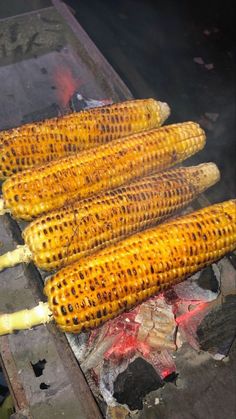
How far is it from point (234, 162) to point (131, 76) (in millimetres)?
3337

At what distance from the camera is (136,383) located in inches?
173

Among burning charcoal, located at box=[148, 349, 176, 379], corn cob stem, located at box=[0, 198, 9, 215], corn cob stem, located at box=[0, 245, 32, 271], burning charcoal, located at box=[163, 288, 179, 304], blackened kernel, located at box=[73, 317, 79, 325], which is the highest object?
corn cob stem, located at box=[0, 198, 9, 215]

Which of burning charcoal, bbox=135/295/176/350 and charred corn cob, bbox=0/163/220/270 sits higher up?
charred corn cob, bbox=0/163/220/270

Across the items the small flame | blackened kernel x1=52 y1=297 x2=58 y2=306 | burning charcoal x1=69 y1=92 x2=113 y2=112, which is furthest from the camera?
the small flame

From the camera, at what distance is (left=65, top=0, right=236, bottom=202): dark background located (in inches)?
345

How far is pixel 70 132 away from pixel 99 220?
1.52 meters

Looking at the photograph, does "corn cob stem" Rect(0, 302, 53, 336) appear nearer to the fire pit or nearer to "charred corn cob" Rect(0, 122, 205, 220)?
the fire pit

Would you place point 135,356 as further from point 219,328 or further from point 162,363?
point 219,328

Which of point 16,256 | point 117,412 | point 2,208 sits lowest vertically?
point 117,412

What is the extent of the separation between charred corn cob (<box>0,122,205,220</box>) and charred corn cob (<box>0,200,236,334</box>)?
3.14 ft

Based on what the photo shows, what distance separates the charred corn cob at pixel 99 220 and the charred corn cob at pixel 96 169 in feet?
0.82

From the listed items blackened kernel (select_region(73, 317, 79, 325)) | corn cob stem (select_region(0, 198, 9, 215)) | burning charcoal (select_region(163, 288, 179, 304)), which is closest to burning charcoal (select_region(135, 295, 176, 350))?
burning charcoal (select_region(163, 288, 179, 304))

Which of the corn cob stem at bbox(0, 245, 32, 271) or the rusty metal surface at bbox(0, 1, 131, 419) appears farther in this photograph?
Result: the corn cob stem at bbox(0, 245, 32, 271)

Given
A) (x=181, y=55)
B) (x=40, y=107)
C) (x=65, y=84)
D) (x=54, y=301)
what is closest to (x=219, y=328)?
(x=54, y=301)
